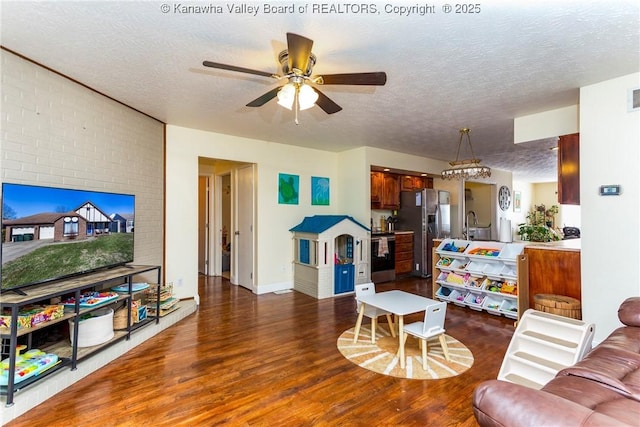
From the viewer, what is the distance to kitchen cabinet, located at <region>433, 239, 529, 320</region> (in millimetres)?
3627

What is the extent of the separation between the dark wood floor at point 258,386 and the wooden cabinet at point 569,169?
1591mm

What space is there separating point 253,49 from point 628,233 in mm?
3461

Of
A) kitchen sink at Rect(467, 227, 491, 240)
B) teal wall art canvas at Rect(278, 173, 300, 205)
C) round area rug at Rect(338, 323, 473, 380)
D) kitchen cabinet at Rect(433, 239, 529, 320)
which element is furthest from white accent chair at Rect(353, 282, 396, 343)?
kitchen sink at Rect(467, 227, 491, 240)

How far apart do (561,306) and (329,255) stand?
288 cm

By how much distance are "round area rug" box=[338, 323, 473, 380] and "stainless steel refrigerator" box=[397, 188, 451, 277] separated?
3188 mm

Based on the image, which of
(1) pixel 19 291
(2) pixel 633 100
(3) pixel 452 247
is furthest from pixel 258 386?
(2) pixel 633 100

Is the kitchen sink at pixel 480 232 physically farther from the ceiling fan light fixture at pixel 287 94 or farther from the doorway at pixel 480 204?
the ceiling fan light fixture at pixel 287 94

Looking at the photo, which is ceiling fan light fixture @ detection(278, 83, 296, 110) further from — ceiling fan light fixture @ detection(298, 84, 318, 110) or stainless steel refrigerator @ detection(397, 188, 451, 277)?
stainless steel refrigerator @ detection(397, 188, 451, 277)

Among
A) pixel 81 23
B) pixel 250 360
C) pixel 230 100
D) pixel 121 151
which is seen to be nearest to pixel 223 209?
pixel 121 151

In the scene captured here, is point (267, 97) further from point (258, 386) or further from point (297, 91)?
point (258, 386)

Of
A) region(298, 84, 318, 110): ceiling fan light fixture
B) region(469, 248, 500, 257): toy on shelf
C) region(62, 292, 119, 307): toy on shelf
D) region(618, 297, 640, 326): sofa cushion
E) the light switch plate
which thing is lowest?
region(62, 292, 119, 307): toy on shelf

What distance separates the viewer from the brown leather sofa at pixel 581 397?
2.85 ft

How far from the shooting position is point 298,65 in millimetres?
1893

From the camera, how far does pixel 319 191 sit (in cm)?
559
